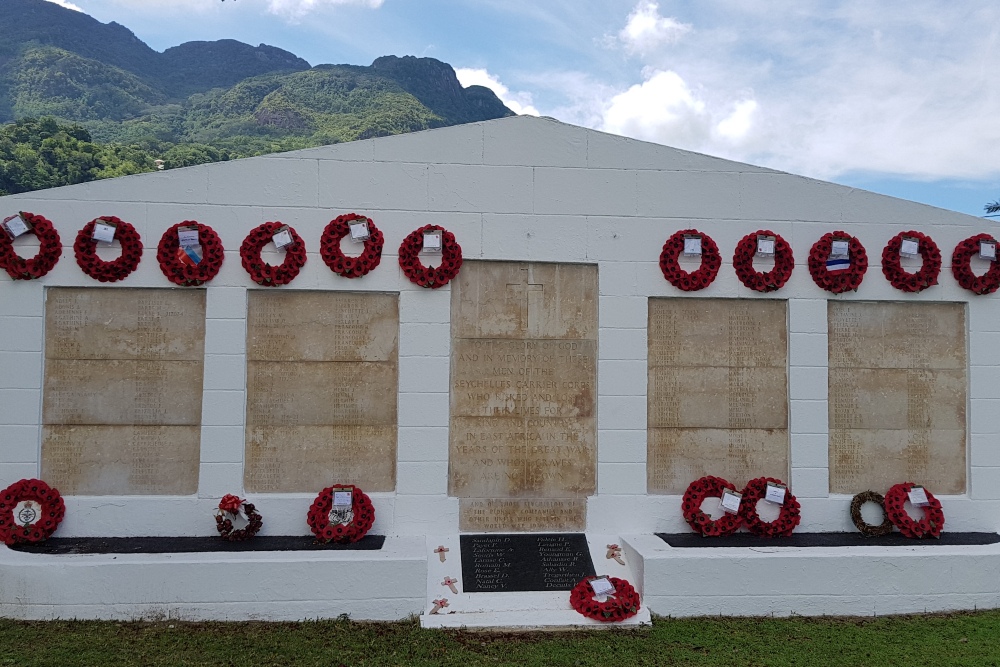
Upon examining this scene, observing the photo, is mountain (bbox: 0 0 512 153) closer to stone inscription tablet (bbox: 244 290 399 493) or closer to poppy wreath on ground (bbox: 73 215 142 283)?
poppy wreath on ground (bbox: 73 215 142 283)

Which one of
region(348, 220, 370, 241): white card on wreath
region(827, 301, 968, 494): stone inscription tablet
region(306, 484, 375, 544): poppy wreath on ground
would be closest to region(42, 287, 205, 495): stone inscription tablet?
region(306, 484, 375, 544): poppy wreath on ground

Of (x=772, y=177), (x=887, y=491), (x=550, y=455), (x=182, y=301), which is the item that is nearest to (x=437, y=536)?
(x=550, y=455)

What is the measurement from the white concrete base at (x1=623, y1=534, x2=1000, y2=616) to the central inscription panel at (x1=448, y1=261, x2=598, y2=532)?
1092 millimetres

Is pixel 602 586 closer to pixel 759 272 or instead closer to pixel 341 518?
pixel 341 518

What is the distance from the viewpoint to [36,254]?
6020 mm

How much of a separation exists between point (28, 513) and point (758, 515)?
7176 millimetres

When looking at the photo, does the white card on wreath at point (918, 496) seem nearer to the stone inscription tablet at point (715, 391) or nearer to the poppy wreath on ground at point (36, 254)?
the stone inscription tablet at point (715, 391)

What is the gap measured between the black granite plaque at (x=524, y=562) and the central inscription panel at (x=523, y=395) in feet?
0.60

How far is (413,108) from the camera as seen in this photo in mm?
43375

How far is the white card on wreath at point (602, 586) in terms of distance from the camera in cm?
541

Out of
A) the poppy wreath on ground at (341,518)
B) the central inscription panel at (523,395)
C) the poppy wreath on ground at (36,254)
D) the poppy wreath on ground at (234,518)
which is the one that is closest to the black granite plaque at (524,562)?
the central inscription panel at (523,395)

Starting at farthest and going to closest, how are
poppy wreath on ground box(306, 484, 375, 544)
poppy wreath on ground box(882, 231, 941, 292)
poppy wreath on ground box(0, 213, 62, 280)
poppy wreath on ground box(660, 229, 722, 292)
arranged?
poppy wreath on ground box(882, 231, 941, 292) < poppy wreath on ground box(660, 229, 722, 292) < poppy wreath on ground box(0, 213, 62, 280) < poppy wreath on ground box(306, 484, 375, 544)

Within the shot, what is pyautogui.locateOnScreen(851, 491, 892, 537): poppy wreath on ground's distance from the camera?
631cm

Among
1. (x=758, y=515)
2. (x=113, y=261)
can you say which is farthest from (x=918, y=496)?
(x=113, y=261)
